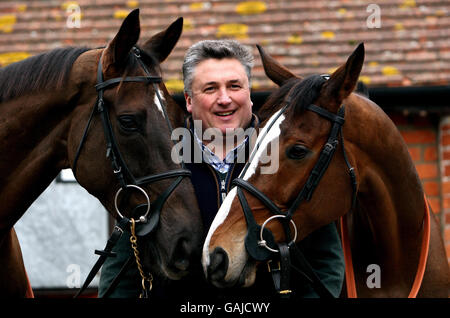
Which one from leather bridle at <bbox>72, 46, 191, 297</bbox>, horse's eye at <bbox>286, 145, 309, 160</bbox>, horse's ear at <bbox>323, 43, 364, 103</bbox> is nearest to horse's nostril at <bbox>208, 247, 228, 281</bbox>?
leather bridle at <bbox>72, 46, 191, 297</bbox>

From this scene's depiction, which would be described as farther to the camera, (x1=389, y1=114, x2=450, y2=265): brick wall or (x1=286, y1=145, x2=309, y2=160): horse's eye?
(x1=389, y1=114, x2=450, y2=265): brick wall

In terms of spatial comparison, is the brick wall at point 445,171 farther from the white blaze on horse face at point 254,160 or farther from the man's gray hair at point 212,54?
the white blaze on horse face at point 254,160

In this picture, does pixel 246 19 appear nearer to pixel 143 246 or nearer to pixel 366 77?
pixel 366 77

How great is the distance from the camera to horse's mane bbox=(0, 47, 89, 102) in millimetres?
3199

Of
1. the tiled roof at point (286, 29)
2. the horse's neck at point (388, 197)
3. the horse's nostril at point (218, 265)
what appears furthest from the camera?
the tiled roof at point (286, 29)

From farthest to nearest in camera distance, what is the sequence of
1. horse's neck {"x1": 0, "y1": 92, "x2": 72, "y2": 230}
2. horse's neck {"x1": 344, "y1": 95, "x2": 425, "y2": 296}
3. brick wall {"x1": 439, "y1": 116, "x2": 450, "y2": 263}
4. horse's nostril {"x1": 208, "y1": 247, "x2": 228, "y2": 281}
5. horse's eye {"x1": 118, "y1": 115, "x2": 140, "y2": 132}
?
brick wall {"x1": 439, "y1": 116, "x2": 450, "y2": 263} → horse's neck {"x1": 344, "y1": 95, "x2": 425, "y2": 296} → horse's neck {"x1": 0, "y1": 92, "x2": 72, "y2": 230} → horse's eye {"x1": 118, "y1": 115, "x2": 140, "y2": 132} → horse's nostril {"x1": 208, "y1": 247, "x2": 228, "y2": 281}

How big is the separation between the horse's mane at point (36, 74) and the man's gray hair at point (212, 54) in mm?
614

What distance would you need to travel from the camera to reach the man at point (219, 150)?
326 cm

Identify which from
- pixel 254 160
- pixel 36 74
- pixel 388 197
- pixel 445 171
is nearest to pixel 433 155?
pixel 445 171

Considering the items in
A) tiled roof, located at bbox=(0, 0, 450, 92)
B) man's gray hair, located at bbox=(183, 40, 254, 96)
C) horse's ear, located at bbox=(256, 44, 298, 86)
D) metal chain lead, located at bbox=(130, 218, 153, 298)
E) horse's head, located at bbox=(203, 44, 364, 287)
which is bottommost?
metal chain lead, located at bbox=(130, 218, 153, 298)

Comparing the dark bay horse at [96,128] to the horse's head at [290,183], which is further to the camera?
the dark bay horse at [96,128]

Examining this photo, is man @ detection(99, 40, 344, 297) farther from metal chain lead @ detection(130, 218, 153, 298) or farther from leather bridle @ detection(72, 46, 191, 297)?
leather bridle @ detection(72, 46, 191, 297)

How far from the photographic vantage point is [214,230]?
2891 millimetres

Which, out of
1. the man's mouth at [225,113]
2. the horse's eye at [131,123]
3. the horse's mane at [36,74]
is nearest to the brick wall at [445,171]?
the man's mouth at [225,113]
